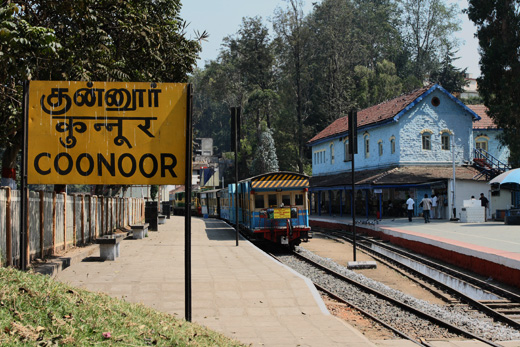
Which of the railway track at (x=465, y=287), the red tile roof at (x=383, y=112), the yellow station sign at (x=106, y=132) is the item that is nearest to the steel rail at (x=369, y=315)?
the railway track at (x=465, y=287)

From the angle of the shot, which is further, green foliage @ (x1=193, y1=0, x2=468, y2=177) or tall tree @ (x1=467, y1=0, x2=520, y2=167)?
green foliage @ (x1=193, y1=0, x2=468, y2=177)

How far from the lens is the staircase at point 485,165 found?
3753 centimetres

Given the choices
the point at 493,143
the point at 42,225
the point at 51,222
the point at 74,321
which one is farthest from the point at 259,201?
the point at 493,143

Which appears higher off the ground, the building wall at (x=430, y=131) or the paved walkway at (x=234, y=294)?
the building wall at (x=430, y=131)

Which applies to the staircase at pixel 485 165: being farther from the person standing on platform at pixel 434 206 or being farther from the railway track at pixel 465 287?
the railway track at pixel 465 287

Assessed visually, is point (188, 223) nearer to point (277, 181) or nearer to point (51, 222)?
point (51, 222)

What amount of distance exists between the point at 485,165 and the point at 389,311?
32.2 meters

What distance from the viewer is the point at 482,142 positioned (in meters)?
46.1

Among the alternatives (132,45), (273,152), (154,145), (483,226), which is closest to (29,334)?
(154,145)

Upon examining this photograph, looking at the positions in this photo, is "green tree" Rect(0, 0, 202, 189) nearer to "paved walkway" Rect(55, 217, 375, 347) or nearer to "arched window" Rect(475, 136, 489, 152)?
"paved walkway" Rect(55, 217, 375, 347)

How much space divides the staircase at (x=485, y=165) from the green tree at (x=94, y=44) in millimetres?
23755

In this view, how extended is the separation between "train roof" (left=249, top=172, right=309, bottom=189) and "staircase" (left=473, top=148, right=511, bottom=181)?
18247mm

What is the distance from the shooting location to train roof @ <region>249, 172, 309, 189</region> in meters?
23.8

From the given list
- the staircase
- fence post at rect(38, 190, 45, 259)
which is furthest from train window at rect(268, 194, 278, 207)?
the staircase
